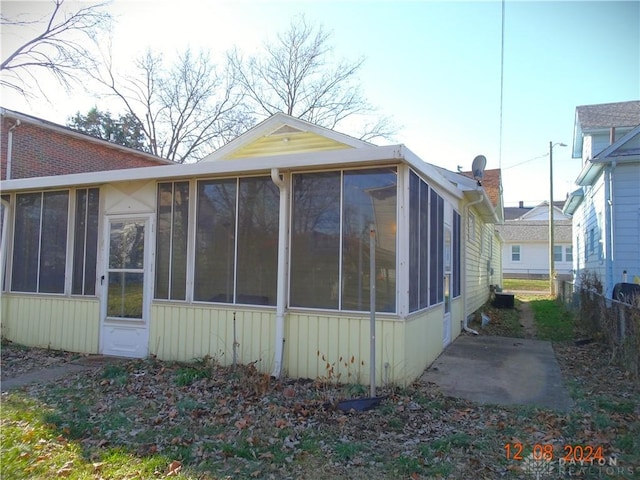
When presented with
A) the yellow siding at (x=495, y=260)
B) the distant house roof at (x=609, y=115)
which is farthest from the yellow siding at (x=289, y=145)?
the yellow siding at (x=495, y=260)

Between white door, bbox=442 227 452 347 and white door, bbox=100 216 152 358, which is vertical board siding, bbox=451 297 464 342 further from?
white door, bbox=100 216 152 358

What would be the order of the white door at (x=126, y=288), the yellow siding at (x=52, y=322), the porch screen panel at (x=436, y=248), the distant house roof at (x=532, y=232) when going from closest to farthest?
the porch screen panel at (x=436, y=248), the white door at (x=126, y=288), the yellow siding at (x=52, y=322), the distant house roof at (x=532, y=232)

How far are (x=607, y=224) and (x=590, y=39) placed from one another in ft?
14.4

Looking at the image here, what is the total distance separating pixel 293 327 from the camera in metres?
5.68

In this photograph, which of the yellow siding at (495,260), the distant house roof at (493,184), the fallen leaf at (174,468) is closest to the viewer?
the fallen leaf at (174,468)

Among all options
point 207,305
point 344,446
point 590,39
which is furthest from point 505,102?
point 344,446

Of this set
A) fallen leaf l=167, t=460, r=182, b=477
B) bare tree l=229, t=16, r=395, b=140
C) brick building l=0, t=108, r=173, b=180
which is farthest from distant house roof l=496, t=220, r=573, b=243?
fallen leaf l=167, t=460, r=182, b=477

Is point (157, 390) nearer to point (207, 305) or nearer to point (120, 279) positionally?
point (207, 305)

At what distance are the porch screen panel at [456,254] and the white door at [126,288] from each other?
5.89 metres

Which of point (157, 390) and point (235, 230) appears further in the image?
point (235, 230)

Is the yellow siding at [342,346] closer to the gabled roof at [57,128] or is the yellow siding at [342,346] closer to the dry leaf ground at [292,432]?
the dry leaf ground at [292,432]

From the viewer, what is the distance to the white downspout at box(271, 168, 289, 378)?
5621 mm

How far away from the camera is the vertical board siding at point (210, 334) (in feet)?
19.3

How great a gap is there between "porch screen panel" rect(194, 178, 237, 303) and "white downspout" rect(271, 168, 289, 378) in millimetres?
843
